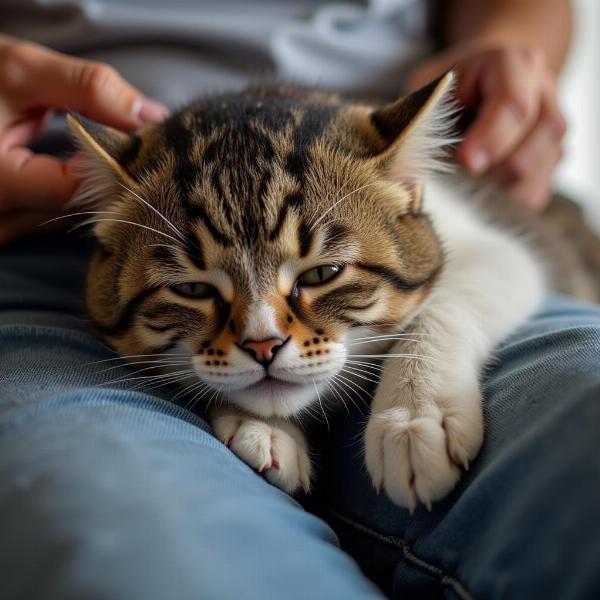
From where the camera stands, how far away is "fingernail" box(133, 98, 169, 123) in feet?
4.07

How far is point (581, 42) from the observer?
8.89 ft

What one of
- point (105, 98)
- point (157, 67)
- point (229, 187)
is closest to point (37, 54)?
point (105, 98)

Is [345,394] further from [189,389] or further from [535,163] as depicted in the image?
[535,163]

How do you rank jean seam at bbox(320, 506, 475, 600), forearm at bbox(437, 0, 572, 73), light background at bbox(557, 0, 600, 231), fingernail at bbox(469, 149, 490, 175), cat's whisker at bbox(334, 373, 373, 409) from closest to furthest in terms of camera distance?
1. jean seam at bbox(320, 506, 475, 600)
2. cat's whisker at bbox(334, 373, 373, 409)
3. fingernail at bbox(469, 149, 490, 175)
4. forearm at bbox(437, 0, 572, 73)
5. light background at bbox(557, 0, 600, 231)

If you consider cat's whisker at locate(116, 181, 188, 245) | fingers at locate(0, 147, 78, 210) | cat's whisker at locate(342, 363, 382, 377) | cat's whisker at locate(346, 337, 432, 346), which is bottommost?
cat's whisker at locate(342, 363, 382, 377)

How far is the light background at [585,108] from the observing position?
2.73 metres

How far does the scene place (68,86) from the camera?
118 cm

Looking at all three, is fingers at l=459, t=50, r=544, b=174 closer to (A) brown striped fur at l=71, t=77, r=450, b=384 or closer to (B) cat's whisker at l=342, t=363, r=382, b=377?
(A) brown striped fur at l=71, t=77, r=450, b=384

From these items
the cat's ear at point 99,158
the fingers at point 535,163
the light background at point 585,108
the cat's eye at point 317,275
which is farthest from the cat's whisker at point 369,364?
the light background at point 585,108

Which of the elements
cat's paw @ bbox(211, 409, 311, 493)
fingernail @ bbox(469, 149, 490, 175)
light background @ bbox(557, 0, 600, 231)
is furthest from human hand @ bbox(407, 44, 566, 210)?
light background @ bbox(557, 0, 600, 231)

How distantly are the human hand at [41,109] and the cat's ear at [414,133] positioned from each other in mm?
441

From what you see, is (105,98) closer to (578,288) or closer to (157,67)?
(157,67)

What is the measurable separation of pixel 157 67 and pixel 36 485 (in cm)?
101

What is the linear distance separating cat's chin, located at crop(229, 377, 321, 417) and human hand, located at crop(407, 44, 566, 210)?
2.24ft
